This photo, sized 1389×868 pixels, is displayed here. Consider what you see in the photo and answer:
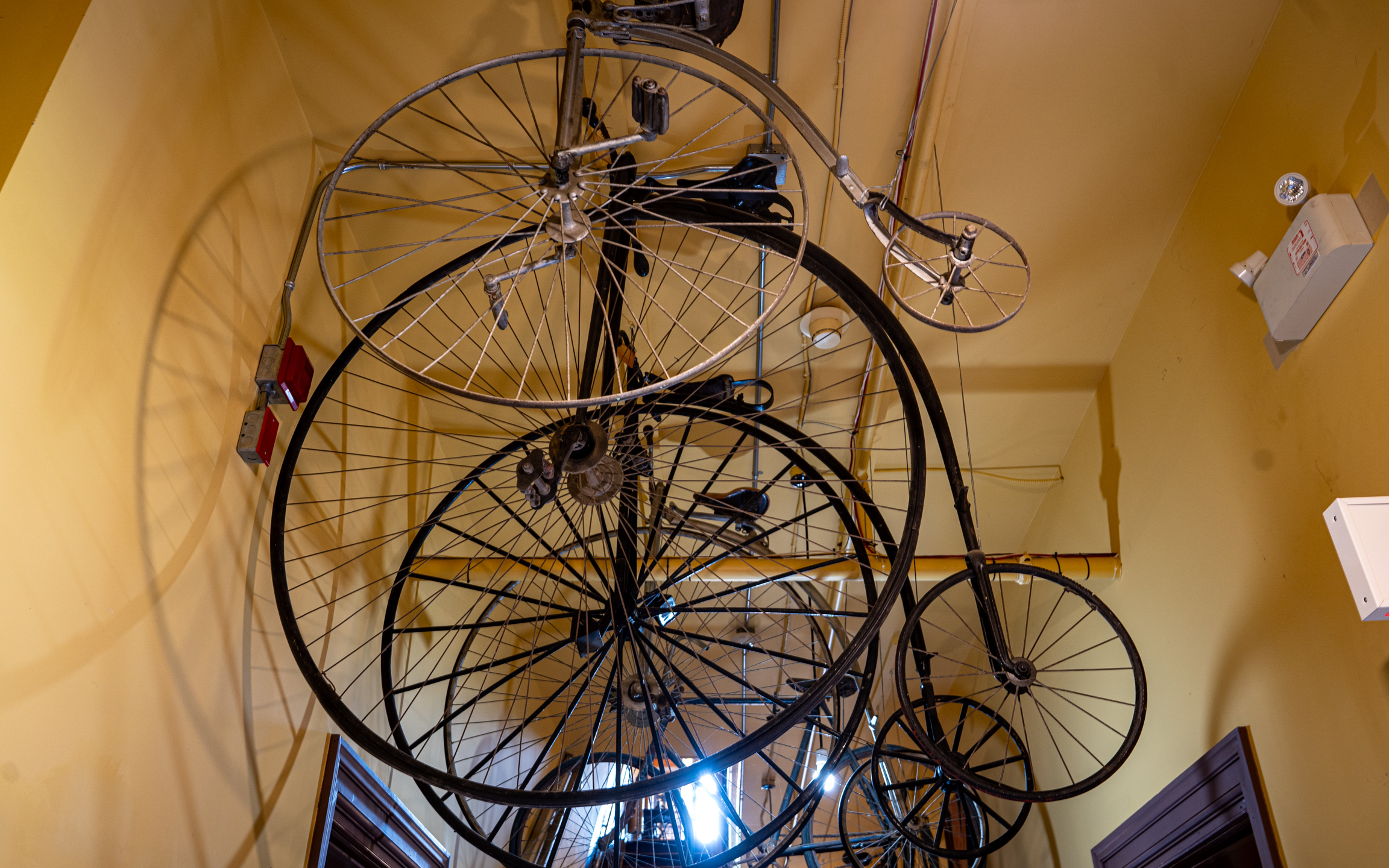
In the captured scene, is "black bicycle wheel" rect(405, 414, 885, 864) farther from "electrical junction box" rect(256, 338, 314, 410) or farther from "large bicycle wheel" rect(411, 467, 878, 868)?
"electrical junction box" rect(256, 338, 314, 410)

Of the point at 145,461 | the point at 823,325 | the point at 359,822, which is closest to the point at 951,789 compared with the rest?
the point at 823,325

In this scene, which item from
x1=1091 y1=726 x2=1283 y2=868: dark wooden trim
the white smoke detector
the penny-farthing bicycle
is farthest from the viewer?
the white smoke detector

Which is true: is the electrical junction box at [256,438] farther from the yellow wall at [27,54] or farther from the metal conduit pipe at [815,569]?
the yellow wall at [27,54]

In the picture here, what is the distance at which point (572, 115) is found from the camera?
172 centimetres

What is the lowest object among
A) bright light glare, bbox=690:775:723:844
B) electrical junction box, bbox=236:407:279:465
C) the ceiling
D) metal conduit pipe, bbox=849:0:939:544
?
bright light glare, bbox=690:775:723:844

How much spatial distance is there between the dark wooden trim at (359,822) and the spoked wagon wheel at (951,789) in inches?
67.1

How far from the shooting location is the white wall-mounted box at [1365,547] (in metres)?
1.64

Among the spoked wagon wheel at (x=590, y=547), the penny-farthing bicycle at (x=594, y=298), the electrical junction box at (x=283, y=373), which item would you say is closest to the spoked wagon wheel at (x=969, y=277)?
the penny-farthing bicycle at (x=594, y=298)

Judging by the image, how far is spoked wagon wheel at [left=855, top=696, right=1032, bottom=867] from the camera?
9.55ft

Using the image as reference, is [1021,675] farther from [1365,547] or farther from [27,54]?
[27,54]

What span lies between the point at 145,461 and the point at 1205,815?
3103 millimetres

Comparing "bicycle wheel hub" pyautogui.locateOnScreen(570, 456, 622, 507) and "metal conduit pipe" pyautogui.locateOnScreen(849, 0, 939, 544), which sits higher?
"metal conduit pipe" pyautogui.locateOnScreen(849, 0, 939, 544)

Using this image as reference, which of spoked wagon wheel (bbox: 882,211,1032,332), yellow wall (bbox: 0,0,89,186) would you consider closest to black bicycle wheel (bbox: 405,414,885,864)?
spoked wagon wheel (bbox: 882,211,1032,332)

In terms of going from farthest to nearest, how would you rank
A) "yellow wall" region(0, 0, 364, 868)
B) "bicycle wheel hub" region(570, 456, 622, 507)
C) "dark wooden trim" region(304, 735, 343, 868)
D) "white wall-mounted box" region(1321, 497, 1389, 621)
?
"dark wooden trim" region(304, 735, 343, 868) < "bicycle wheel hub" region(570, 456, 622, 507) < "yellow wall" region(0, 0, 364, 868) < "white wall-mounted box" region(1321, 497, 1389, 621)
